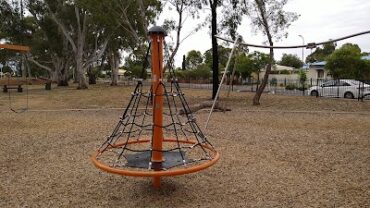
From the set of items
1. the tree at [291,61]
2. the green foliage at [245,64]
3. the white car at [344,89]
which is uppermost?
the tree at [291,61]

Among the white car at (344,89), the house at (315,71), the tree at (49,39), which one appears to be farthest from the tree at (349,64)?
the tree at (49,39)

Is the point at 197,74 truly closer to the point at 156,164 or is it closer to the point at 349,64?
the point at 349,64

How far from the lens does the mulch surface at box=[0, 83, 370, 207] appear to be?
4867mm

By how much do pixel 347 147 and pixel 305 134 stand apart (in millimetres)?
1628

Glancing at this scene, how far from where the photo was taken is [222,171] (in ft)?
20.2

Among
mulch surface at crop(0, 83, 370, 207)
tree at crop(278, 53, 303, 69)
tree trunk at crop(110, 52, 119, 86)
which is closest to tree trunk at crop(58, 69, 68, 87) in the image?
tree trunk at crop(110, 52, 119, 86)

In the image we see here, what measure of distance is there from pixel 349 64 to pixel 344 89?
9.45 meters

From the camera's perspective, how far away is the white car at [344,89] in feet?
69.3

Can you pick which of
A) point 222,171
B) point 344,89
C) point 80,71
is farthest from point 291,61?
point 222,171

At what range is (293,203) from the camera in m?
4.73

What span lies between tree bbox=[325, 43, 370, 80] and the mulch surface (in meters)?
20.9

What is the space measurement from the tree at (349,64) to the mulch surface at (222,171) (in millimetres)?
20918

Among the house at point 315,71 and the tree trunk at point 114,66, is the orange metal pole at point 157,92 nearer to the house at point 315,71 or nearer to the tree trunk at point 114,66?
the tree trunk at point 114,66

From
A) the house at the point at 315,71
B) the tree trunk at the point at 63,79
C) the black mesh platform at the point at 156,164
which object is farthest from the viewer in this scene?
the house at the point at 315,71
